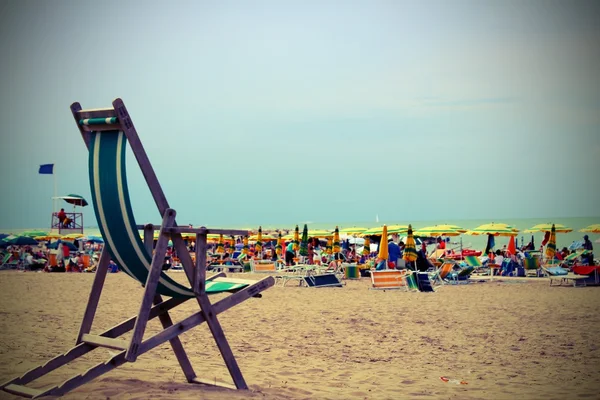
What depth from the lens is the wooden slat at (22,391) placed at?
358cm

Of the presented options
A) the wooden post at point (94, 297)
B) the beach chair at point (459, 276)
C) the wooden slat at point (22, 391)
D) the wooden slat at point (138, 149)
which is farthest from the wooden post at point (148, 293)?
the beach chair at point (459, 276)

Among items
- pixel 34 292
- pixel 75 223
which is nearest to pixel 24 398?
pixel 34 292

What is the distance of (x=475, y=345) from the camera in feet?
20.7

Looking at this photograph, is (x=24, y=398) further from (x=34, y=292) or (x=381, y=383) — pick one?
(x=34, y=292)

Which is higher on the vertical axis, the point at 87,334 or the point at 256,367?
the point at 87,334

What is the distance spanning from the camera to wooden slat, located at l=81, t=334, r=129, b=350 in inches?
139

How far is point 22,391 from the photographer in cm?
363

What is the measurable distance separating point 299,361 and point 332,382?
841 mm

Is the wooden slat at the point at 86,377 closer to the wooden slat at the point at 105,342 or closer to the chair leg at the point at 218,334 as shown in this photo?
the wooden slat at the point at 105,342

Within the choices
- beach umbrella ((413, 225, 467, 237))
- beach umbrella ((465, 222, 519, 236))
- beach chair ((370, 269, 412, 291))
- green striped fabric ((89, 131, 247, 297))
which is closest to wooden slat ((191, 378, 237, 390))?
green striped fabric ((89, 131, 247, 297))

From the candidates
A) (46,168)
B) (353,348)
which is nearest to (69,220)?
(46,168)

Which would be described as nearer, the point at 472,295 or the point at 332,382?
the point at 332,382

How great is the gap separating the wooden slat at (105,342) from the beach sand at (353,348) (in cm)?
32

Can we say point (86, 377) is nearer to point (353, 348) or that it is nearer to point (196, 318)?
point (196, 318)
